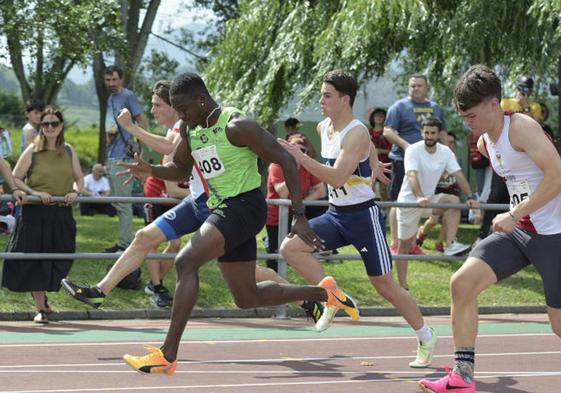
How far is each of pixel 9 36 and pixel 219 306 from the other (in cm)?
742

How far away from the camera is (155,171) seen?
890 cm

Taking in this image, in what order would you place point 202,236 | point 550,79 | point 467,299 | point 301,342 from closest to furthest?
point 467,299 → point 202,236 → point 301,342 → point 550,79

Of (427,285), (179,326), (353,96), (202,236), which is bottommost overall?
(427,285)

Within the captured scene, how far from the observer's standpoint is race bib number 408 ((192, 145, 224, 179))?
830 centimetres

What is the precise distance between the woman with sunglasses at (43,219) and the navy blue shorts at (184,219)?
7.39 feet

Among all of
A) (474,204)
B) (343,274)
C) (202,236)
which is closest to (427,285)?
(343,274)

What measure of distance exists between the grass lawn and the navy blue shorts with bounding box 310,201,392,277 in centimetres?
399

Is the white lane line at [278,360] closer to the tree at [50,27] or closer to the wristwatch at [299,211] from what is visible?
the wristwatch at [299,211]

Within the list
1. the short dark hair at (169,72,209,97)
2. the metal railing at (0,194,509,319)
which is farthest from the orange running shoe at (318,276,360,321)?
the metal railing at (0,194,509,319)

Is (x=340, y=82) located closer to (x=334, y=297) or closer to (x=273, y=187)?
(x=334, y=297)

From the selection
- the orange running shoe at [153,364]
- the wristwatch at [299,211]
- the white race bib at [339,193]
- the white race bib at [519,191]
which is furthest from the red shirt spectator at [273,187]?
the white race bib at [519,191]

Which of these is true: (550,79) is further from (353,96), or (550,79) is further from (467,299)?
(467,299)

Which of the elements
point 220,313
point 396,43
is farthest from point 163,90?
point 396,43

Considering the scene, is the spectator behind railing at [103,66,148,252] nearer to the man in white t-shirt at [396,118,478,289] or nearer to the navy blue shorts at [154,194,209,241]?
the man in white t-shirt at [396,118,478,289]
